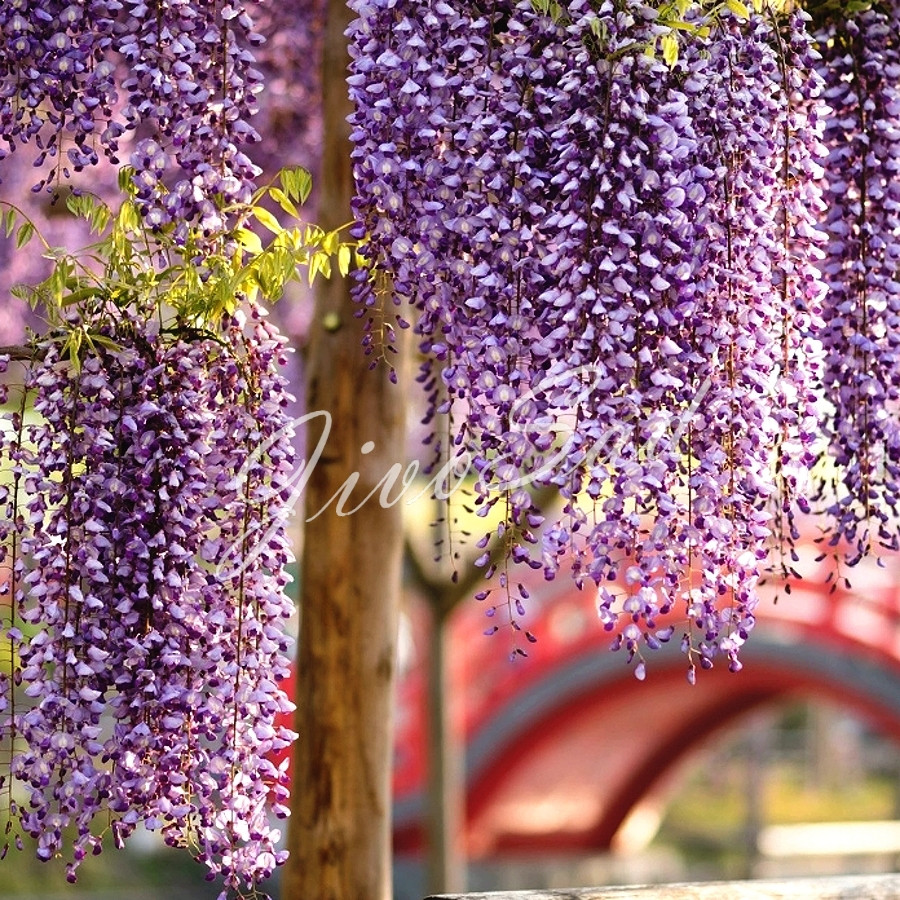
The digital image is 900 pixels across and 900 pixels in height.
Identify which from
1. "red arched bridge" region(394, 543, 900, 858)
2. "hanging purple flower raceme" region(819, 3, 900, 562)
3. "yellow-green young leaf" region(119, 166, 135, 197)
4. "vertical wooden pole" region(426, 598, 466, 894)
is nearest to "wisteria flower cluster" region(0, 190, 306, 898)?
"yellow-green young leaf" region(119, 166, 135, 197)

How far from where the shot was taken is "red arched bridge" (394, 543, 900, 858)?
49.7 ft

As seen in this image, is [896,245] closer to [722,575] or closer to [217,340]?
[722,575]

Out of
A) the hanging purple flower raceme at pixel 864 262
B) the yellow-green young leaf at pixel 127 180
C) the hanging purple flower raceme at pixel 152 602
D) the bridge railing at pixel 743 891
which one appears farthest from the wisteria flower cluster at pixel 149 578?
the hanging purple flower raceme at pixel 864 262

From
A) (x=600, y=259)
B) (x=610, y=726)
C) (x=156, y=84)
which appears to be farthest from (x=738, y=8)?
(x=610, y=726)

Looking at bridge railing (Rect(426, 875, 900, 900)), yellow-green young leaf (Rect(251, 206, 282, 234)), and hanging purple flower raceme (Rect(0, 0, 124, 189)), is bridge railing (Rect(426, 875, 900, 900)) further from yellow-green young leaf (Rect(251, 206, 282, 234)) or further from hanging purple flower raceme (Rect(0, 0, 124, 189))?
hanging purple flower raceme (Rect(0, 0, 124, 189))

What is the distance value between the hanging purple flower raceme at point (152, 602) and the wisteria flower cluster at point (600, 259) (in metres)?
0.54

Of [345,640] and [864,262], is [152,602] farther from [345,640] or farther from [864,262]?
[864,262]

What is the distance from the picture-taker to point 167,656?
354 centimetres

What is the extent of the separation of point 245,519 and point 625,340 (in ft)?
3.16

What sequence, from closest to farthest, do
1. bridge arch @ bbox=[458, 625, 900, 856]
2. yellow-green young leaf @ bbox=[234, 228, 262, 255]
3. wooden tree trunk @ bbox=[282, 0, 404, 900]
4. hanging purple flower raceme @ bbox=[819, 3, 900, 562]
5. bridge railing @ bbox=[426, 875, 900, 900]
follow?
yellow-green young leaf @ bbox=[234, 228, 262, 255]
bridge railing @ bbox=[426, 875, 900, 900]
hanging purple flower raceme @ bbox=[819, 3, 900, 562]
wooden tree trunk @ bbox=[282, 0, 404, 900]
bridge arch @ bbox=[458, 625, 900, 856]

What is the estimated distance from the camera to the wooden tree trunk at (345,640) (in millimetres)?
5117

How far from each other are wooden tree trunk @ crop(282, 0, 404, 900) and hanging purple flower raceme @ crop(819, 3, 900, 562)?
4.92ft

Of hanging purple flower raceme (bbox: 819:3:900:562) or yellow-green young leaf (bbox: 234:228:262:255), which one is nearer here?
yellow-green young leaf (bbox: 234:228:262:255)

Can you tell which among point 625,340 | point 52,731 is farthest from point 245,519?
point 625,340
